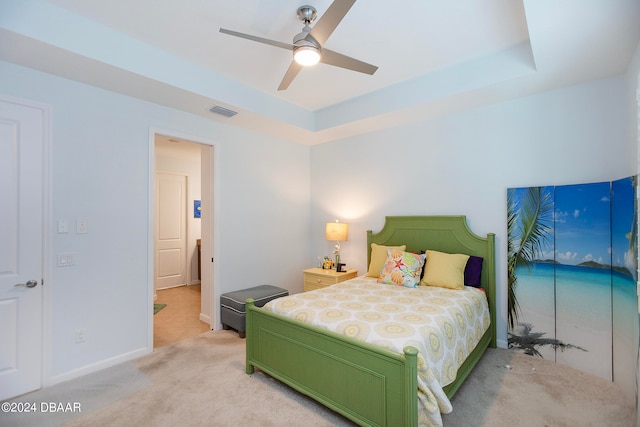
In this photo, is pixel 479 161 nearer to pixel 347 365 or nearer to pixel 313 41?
pixel 313 41

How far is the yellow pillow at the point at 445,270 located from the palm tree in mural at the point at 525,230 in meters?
0.47

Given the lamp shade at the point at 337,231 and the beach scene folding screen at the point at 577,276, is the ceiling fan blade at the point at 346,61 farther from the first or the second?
the lamp shade at the point at 337,231

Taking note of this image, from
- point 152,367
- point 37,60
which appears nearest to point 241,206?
point 152,367

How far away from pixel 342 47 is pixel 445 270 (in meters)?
2.36

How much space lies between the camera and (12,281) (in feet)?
7.62

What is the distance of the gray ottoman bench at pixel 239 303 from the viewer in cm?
343

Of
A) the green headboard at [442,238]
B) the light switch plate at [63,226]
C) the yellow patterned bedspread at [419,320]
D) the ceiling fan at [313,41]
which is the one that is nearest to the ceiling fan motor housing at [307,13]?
the ceiling fan at [313,41]

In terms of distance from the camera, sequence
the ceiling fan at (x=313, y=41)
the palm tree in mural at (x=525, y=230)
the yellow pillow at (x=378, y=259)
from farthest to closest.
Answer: the yellow pillow at (x=378, y=259), the palm tree in mural at (x=525, y=230), the ceiling fan at (x=313, y=41)

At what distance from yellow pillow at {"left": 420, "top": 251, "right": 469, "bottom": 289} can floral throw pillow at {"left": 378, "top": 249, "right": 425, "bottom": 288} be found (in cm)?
10

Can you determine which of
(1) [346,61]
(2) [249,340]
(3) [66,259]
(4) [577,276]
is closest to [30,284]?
(3) [66,259]

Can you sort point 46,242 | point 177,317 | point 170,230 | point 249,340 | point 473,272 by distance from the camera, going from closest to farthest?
1. point 46,242
2. point 249,340
3. point 473,272
4. point 177,317
5. point 170,230

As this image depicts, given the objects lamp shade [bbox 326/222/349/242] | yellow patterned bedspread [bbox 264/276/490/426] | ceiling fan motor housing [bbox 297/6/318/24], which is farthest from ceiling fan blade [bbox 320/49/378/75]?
lamp shade [bbox 326/222/349/242]

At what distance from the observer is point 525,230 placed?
300 centimetres

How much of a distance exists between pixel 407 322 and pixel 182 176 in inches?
221
